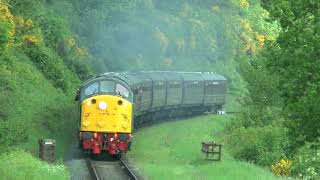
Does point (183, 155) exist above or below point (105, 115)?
below

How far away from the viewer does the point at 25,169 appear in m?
22.2

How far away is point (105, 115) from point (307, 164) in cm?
907

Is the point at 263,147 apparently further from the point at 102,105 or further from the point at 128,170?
the point at 128,170

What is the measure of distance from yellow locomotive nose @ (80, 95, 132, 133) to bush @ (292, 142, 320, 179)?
7.55m

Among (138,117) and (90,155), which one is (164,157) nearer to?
(90,155)

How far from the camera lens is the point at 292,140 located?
2050 centimetres

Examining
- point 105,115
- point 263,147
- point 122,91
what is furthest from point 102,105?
point 263,147

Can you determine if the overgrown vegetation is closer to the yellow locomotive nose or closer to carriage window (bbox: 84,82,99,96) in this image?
the yellow locomotive nose

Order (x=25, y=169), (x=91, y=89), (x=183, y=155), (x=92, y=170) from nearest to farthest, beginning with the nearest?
(x=25, y=169)
(x=92, y=170)
(x=91, y=89)
(x=183, y=155)

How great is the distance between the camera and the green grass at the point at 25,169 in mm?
21125

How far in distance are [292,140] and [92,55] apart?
138 feet

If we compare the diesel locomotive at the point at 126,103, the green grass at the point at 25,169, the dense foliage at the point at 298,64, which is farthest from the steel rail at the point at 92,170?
the dense foliage at the point at 298,64

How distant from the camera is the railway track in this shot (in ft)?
80.2

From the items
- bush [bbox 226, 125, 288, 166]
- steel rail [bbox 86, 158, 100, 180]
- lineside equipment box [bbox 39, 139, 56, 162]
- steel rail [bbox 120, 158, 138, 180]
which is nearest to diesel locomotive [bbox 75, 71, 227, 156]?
steel rail [bbox 120, 158, 138, 180]
